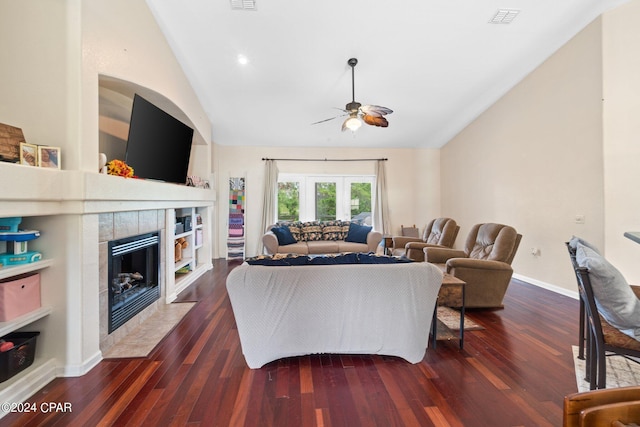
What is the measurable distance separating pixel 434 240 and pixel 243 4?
4298 millimetres

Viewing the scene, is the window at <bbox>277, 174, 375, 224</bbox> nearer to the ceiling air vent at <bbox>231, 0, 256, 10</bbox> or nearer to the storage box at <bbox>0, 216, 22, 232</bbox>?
the ceiling air vent at <bbox>231, 0, 256, 10</bbox>

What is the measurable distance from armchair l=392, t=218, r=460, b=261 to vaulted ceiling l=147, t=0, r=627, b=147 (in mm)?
2108

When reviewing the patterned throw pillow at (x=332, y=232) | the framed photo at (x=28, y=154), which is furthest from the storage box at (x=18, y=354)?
the patterned throw pillow at (x=332, y=232)

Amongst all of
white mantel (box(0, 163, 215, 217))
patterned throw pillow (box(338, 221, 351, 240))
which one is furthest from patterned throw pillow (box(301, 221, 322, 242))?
white mantel (box(0, 163, 215, 217))

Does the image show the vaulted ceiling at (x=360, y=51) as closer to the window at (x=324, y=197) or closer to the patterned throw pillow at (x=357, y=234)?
the window at (x=324, y=197)

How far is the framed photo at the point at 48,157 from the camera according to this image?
6.16 ft

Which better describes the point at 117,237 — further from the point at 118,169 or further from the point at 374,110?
the point at 374,110

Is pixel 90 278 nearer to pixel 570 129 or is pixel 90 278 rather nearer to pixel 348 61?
pixel 348 61

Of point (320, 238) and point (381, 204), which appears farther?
point (381, 204)

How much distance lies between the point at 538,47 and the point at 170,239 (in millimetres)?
5416

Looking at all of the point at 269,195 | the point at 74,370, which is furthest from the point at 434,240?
the point at 74,370

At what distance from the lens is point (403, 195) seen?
21.8 feet

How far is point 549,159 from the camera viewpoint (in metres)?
3.90

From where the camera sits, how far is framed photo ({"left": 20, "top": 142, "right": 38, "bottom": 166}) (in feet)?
5.86
